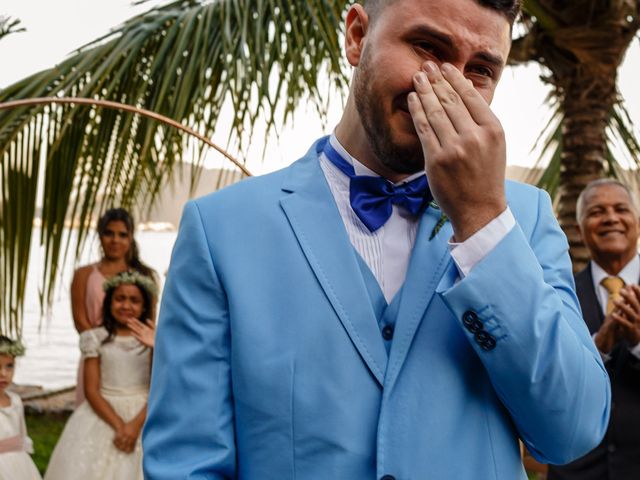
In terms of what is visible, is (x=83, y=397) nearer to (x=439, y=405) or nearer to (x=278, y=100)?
(x=278, y=100)

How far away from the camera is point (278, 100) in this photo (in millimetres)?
5004

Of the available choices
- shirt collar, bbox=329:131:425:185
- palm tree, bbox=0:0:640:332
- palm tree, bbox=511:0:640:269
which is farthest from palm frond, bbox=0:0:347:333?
shirt collar, bbox=329:131:425:185

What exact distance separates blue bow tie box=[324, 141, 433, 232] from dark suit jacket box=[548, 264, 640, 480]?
2.47 meters

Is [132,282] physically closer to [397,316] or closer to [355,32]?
[355,32]

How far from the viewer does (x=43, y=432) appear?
7.54 metres

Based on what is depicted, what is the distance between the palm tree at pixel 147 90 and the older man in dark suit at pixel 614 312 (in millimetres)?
1750

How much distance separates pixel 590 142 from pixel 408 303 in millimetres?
5118

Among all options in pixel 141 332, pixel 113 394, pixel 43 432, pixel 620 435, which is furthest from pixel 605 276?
pixel 43 432

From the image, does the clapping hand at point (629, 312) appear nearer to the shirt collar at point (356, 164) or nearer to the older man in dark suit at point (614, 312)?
the older man in dark suit at point (614, 312)

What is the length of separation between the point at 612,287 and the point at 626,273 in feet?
0.38

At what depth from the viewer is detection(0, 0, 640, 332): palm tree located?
5059mm

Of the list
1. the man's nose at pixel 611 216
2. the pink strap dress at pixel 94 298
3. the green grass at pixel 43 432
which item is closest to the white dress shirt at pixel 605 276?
the man's nose at pixel 611 216

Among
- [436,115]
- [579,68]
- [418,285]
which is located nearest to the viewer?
[436,115]

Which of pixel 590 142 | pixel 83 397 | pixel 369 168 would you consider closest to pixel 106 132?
pixel 83 397
